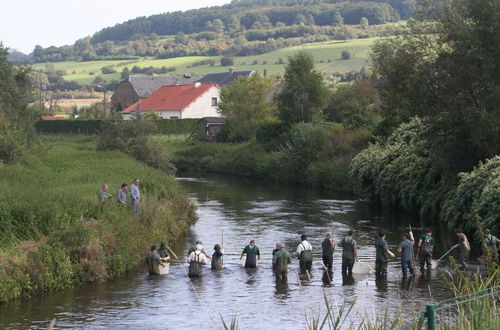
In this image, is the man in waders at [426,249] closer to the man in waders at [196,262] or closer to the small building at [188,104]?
the man in waders at [196,262]

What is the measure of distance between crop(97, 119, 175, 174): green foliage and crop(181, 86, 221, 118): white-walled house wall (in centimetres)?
5004

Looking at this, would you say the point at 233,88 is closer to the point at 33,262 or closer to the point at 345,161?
the point at 345,161

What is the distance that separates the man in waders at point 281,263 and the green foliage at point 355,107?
41318mm

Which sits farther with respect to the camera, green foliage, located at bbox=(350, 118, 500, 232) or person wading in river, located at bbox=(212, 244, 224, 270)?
green foliage, located at bbox=(350, 118, 500, 232)

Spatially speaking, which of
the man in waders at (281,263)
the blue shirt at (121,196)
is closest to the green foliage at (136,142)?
the blue shirt at (121,196)

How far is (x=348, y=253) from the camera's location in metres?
30.0

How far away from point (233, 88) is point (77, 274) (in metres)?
63.2

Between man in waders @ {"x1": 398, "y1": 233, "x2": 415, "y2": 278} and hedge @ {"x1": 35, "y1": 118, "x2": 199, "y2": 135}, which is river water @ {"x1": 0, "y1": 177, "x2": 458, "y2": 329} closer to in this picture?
man in waders @ {"x1": 398, "y1": 233, "x2": 415, "y2": 278}

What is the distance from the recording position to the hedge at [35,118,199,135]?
330 ft

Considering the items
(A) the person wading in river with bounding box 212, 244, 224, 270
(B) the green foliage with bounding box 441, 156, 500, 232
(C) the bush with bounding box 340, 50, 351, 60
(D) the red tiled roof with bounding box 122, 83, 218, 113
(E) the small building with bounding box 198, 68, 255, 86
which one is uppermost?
(C) the bush with bounding box 340, 50, 351, 60

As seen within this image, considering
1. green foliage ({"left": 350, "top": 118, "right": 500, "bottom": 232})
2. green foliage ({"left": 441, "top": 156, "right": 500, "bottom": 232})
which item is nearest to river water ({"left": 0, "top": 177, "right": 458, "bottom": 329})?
green foliage ({"left": 441, "top": 156, "right": 500, "bottom": 232})

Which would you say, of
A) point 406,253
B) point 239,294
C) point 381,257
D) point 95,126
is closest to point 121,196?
point 239,294

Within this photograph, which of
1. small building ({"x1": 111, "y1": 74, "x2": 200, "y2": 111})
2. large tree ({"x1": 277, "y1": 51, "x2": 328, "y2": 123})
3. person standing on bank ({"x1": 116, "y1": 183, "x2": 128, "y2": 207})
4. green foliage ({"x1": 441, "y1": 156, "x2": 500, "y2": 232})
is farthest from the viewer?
small building ({"x1": 111, "y1": 74, "x2": 200, "y2": 111})

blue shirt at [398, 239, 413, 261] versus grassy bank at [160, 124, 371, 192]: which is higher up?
grassy bank at [160, 124, 371, 192]
